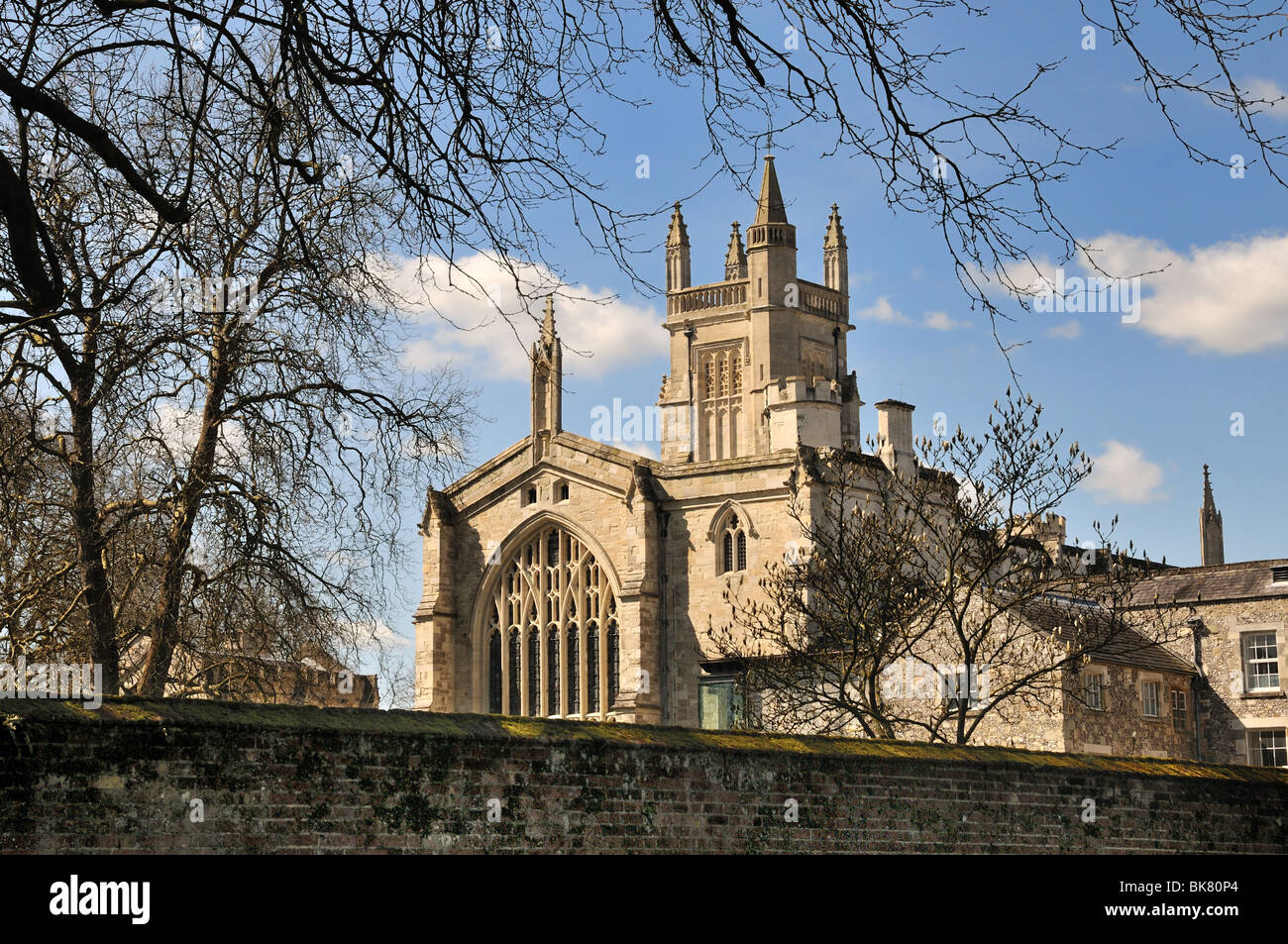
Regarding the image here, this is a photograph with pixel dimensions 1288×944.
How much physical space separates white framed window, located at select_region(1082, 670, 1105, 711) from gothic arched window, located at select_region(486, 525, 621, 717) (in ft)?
48.0

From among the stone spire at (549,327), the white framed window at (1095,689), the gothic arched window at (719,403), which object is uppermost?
the gothic arched window at (719,403)

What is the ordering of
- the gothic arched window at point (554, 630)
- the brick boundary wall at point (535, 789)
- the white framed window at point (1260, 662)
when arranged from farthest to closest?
the gothic arched window at point (554, 630) → the white framed window at point (1260, 662) → the brick boundary wall at point (535, 789)

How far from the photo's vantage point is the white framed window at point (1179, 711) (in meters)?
36.5

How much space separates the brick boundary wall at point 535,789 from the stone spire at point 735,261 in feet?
229

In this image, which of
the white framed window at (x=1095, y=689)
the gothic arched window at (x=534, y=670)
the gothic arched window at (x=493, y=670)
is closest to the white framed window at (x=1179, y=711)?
the white framed window at (x=1095, y=689)

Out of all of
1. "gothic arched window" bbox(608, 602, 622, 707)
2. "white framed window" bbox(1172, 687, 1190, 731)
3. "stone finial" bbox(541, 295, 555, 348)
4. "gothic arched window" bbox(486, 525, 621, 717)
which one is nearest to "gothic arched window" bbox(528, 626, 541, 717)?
"gothic arched window" bbox(486, 525, 621, 717)

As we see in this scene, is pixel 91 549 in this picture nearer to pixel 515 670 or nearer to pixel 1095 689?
pixel 1095 689

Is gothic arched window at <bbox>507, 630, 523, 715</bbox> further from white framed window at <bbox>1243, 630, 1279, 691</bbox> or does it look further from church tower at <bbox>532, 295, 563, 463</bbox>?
white framed window at <bbox>1243, 630, 1279, 691</bbox>

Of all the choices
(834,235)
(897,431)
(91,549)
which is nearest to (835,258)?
(834,235)

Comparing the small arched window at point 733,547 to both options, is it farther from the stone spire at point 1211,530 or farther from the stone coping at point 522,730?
the stone spire at point 1211,530

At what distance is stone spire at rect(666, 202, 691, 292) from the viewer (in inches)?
3233

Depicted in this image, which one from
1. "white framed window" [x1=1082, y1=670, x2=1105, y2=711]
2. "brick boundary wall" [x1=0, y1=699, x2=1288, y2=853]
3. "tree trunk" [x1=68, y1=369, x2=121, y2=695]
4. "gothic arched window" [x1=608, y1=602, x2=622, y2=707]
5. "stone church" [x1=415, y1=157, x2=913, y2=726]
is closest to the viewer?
"brick boundary wall" [x1=0, y1=699, x2=1288, y2=853]
